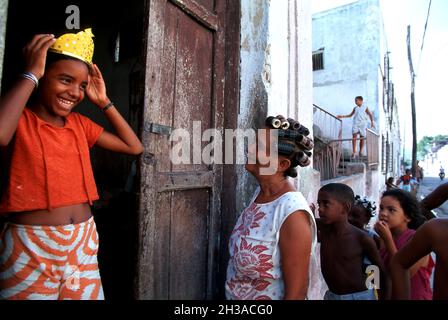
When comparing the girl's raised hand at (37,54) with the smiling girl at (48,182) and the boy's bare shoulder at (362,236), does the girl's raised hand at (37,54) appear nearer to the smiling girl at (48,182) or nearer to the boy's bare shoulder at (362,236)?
the smiling girl at (48,182)

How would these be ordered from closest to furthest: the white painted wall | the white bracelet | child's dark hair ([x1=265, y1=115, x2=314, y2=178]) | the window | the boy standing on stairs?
the white bracelet < child's dark hair ([x1=265, y1=115, x2=314, y2=178]) < the boy standing on stairs < the white painted wall < the window

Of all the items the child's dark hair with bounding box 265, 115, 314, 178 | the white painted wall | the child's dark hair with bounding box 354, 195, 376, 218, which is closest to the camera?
the child's dark hair with bounding box 265, 115, 314, 178

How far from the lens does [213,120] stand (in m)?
2.18

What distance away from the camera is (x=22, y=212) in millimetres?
1203

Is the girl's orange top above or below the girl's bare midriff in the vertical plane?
above

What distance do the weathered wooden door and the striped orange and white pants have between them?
358 mm

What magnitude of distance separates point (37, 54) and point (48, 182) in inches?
20.3

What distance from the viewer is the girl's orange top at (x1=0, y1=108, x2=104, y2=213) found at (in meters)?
1.17

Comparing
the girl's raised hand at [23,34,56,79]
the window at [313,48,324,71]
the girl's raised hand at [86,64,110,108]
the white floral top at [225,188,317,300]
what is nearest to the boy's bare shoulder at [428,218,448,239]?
the white floral top at [225,188,317,300]

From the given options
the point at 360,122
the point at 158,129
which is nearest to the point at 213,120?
the point at 158,129

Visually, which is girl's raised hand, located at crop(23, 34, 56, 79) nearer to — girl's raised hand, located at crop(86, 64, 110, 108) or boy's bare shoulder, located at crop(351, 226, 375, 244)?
girl's raised hand, located at crop(86, 64, 110, 108)

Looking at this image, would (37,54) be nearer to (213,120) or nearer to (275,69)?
(213,120)
